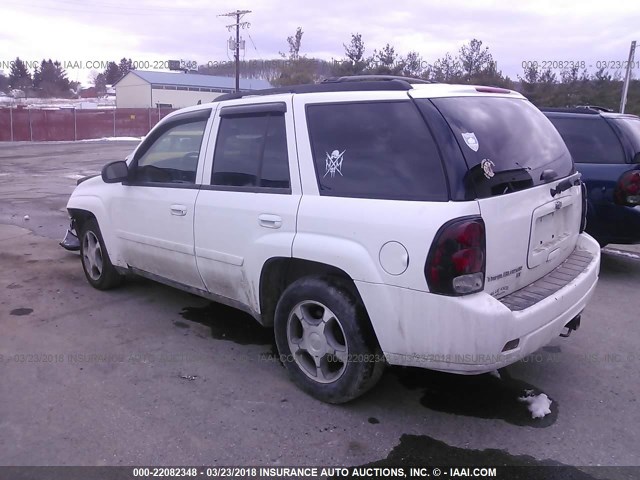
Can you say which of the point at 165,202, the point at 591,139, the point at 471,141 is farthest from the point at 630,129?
the point at 165,202

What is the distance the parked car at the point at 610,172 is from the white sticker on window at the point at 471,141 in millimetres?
3617

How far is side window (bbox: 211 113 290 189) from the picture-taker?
144 inches

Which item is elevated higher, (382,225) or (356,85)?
(356,85)

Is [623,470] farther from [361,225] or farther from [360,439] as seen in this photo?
[361,225]

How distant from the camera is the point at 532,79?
39094mm

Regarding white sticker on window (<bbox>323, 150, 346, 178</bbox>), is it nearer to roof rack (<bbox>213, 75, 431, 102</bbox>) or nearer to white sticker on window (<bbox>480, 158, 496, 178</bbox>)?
roof rack (<bbox>213, 75, 431, 102</bbox>)

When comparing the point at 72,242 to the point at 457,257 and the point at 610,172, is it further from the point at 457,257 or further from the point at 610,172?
the point at 610,172

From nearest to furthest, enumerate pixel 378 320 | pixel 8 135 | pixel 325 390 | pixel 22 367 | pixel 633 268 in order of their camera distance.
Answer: pixel 378 320, pixel 325 390, pixel 22 367, pixel 633 268, pixel 8 135

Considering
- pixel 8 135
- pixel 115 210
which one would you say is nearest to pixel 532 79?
pixel 8 135

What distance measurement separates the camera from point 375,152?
3178mm

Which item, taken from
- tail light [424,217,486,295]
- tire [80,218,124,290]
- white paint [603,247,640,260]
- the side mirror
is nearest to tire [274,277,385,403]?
tail light [424,217,486,295]

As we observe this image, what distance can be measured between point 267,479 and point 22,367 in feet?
7.20

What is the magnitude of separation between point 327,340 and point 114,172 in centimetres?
257

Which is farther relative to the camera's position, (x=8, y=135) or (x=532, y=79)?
(x=532, y=79)
